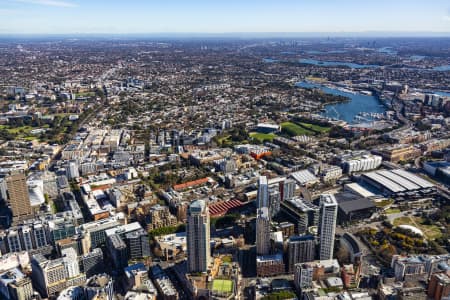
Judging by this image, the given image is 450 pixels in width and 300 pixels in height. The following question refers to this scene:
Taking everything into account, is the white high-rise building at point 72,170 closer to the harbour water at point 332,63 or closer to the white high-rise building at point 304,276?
the white high-rise building at point 304,276

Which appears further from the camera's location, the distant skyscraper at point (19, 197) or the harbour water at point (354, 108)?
the harbour water at point (354, 108)

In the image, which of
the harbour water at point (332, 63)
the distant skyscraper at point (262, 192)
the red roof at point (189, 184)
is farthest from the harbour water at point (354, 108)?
the harbour water at point (332, 63)

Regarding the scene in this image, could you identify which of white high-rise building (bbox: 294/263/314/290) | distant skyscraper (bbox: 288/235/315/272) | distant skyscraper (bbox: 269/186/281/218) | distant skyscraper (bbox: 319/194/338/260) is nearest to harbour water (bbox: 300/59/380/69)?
distant skyscraper (bbox: 269/186/281/218)

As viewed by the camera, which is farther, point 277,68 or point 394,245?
point 277,68

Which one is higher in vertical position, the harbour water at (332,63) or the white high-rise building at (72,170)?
the harbour water at (332,63)

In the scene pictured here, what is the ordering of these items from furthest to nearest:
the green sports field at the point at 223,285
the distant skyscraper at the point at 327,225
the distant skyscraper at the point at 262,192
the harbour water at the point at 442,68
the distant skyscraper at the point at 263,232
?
1. the harbour water at the point at 442,68
2. the distant skyscraper at the point at 262,192
3. the distant skyscraper at the point at 263,232
4. the distant skyscraper at the point at 327,225
5. the green sports field at the point at 223,285

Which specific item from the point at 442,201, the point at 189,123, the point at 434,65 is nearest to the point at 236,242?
the point at 442,201

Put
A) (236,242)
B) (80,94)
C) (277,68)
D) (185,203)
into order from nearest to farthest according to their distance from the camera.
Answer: (236,242), (185,203), (80,94), (277,68)

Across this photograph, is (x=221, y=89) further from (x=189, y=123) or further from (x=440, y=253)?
(x=440, y=253)
